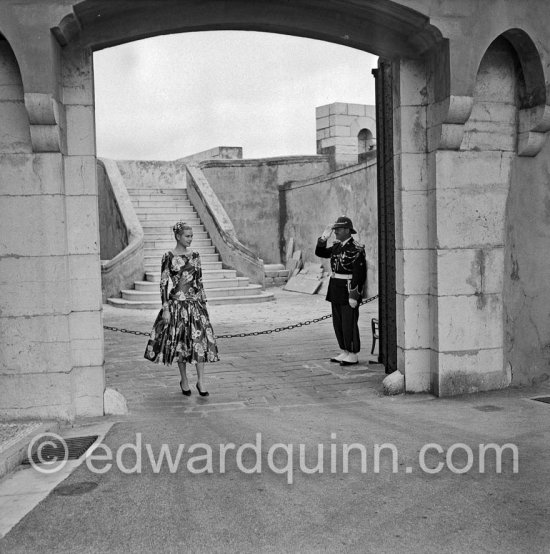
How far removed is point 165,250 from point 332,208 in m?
4.17

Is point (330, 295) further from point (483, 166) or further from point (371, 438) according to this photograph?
point (371, 438)

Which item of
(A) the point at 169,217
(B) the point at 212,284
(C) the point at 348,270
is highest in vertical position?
(A) the point at 169,217

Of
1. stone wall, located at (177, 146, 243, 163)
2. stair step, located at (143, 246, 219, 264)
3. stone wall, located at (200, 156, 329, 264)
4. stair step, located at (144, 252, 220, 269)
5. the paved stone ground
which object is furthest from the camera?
stone wall, located at (177, 146, 243, 163)

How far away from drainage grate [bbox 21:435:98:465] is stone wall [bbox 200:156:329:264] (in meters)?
15.5

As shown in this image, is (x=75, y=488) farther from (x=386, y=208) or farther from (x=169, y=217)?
(x=169, y=217)

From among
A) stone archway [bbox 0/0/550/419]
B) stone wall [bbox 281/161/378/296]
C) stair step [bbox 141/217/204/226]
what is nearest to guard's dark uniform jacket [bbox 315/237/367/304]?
stone archway [bbox 0/0/550/419]

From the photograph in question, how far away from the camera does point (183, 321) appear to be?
6.42 m

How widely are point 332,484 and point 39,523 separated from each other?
5.19 ft

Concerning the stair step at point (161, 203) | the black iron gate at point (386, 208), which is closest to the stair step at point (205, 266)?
the stair step at point (161, 203)

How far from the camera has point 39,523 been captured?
11.8 ft

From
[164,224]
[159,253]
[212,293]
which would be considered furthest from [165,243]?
[212,293]

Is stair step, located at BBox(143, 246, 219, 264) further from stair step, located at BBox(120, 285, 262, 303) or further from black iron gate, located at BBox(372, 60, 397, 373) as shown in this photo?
black iron gate, located at BBox(372, 60, 397, 373)

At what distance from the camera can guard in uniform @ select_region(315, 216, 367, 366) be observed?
25.8ft

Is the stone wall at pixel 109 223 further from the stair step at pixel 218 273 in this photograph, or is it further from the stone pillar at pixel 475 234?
the stone pillar at pixel 475 234
